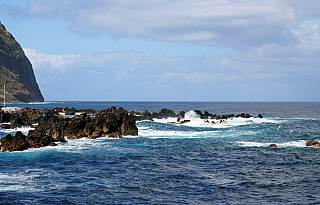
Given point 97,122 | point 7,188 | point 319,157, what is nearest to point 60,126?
point 97,122

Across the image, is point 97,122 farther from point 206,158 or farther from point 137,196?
point 137,196

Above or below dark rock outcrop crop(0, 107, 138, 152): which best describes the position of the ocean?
below

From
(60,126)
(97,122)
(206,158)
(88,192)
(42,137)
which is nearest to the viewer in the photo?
(88,192)

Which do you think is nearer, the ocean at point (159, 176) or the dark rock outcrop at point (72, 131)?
the ocean at point (159, 176)

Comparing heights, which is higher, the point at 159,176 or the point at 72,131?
the point at 72,131

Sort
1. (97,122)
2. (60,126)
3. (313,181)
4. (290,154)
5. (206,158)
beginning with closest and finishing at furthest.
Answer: (313,181)
(206,158)
(290,154)
(60,126)
(97,122)

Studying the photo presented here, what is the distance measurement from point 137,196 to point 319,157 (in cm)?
1951

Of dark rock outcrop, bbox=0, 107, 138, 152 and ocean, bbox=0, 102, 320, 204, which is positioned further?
dark rock outcrop, bbox=0, 107, 138, 152

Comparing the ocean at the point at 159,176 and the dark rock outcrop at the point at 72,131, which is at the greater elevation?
the dark rock outcrop at the point at 72,131

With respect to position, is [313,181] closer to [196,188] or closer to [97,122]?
[196,188]

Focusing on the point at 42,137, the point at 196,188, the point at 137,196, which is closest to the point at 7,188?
the point at 137,196

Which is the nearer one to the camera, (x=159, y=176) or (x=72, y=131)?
(x=159, y=176)

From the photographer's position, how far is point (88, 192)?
17484 millimetres

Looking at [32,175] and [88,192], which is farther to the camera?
[32,175]
